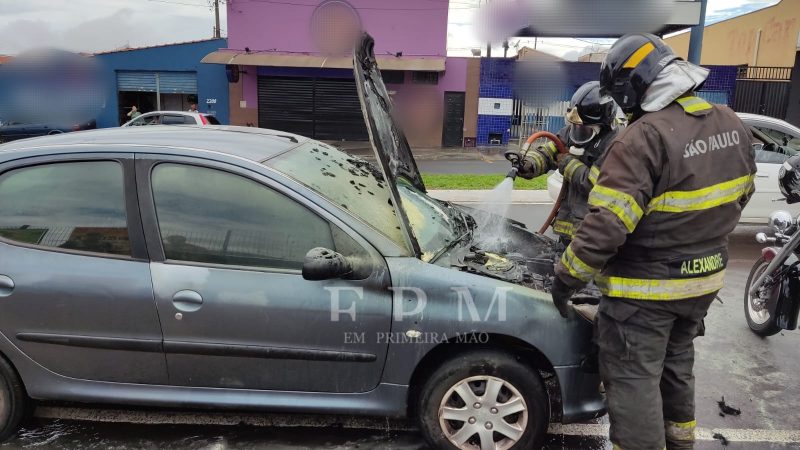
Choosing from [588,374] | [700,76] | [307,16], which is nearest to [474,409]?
[588,374]

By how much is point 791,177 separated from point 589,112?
4.84ft

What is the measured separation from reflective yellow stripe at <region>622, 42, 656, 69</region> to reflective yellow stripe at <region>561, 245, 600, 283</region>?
806 mm

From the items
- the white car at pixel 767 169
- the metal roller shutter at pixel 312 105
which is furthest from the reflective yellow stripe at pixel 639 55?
the metal roller shutter at pixel 312 105

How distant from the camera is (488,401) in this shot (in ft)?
8.63

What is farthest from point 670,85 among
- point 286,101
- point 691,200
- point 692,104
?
point 286,101

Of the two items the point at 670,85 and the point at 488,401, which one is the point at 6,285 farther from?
the point at 670,85

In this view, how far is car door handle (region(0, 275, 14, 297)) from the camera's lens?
8.80 feet

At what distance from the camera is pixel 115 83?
22703mm

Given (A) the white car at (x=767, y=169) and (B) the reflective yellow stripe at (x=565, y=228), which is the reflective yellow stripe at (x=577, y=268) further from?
(A) the white car at (x=767, y=169)

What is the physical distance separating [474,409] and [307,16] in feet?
69.3

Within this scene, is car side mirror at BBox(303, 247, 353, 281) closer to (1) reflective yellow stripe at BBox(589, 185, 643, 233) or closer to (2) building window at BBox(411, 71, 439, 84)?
(1) reflective yellow stripe at BBox(589, 185, 643, 233)

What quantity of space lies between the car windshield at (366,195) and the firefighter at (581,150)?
778 millimetres

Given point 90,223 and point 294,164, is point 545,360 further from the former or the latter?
point 90,223

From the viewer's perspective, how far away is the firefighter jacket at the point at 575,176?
3.67 m
